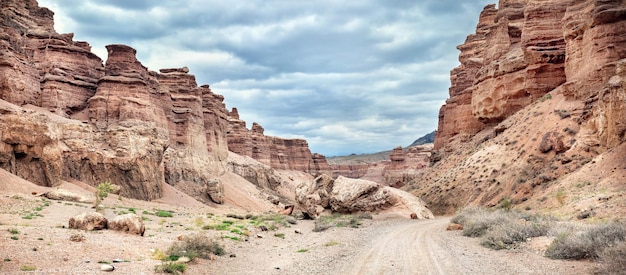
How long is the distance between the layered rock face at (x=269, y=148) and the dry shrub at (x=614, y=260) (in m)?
92.7

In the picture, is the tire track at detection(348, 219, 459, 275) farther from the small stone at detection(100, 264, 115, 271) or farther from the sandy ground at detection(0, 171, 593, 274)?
the small stone at detection(100, 264, 115, 271)

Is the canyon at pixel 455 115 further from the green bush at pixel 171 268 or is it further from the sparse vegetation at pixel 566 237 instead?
the green bush at pixel 171 268

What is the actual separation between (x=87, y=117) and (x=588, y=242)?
49105mm

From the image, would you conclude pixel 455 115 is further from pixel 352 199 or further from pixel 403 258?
pixel 403 258

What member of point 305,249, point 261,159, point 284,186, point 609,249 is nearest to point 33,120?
point 305,249

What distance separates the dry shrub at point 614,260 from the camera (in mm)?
8500

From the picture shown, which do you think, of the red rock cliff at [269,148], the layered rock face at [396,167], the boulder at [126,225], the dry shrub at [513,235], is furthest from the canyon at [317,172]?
the red rock cliff at [269,148]

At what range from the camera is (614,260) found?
28.9 ft

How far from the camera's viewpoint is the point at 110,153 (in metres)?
41.6

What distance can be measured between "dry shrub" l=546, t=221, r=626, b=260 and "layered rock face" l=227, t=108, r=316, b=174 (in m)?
90.5

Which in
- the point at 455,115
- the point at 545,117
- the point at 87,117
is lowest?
the point at 545,117

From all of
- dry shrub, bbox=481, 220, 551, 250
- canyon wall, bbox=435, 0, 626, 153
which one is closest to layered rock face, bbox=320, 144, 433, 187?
canyon wall, bbox=435, 0, 626, 153

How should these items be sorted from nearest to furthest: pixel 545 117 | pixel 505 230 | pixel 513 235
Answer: pixel 513 235 → pixel 505 230 → pixel 545 117

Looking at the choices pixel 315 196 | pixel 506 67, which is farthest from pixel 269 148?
pixel 315 196
